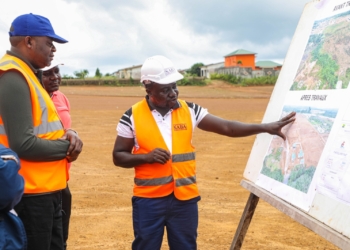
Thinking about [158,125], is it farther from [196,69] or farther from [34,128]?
[196,69]

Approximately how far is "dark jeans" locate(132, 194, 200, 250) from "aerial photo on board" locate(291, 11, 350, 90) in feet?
4.29

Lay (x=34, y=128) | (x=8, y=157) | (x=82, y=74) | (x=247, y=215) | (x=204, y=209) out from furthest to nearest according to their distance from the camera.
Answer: (x=82, y=74)
(x=204, y=209)
(x=247, y=215)
(x=34, y=128)
(x=8, y=157)

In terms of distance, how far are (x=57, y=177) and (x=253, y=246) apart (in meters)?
3.20

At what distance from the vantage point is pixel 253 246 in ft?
18.3

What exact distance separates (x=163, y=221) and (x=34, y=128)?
128 cm

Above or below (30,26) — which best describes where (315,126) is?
below

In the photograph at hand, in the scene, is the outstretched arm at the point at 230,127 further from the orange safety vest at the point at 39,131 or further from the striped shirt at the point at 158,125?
the orange safety vest at the point at 39,131

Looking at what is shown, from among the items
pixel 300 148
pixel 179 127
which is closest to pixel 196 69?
pixel 179 127

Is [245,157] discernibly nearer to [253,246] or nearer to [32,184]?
[253,246]

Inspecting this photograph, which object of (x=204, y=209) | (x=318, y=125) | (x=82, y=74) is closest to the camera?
(x=318, y=125)

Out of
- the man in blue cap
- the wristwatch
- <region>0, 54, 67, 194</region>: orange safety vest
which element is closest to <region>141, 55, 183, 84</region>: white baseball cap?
the man in blue cap

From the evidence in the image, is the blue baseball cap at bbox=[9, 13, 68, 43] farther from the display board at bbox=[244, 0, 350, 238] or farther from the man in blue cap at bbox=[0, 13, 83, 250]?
the display board at bbox=[244, 0, 350, 238]

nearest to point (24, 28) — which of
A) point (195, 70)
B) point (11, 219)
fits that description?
point (11, 219)

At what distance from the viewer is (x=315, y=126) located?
327 centimetres
